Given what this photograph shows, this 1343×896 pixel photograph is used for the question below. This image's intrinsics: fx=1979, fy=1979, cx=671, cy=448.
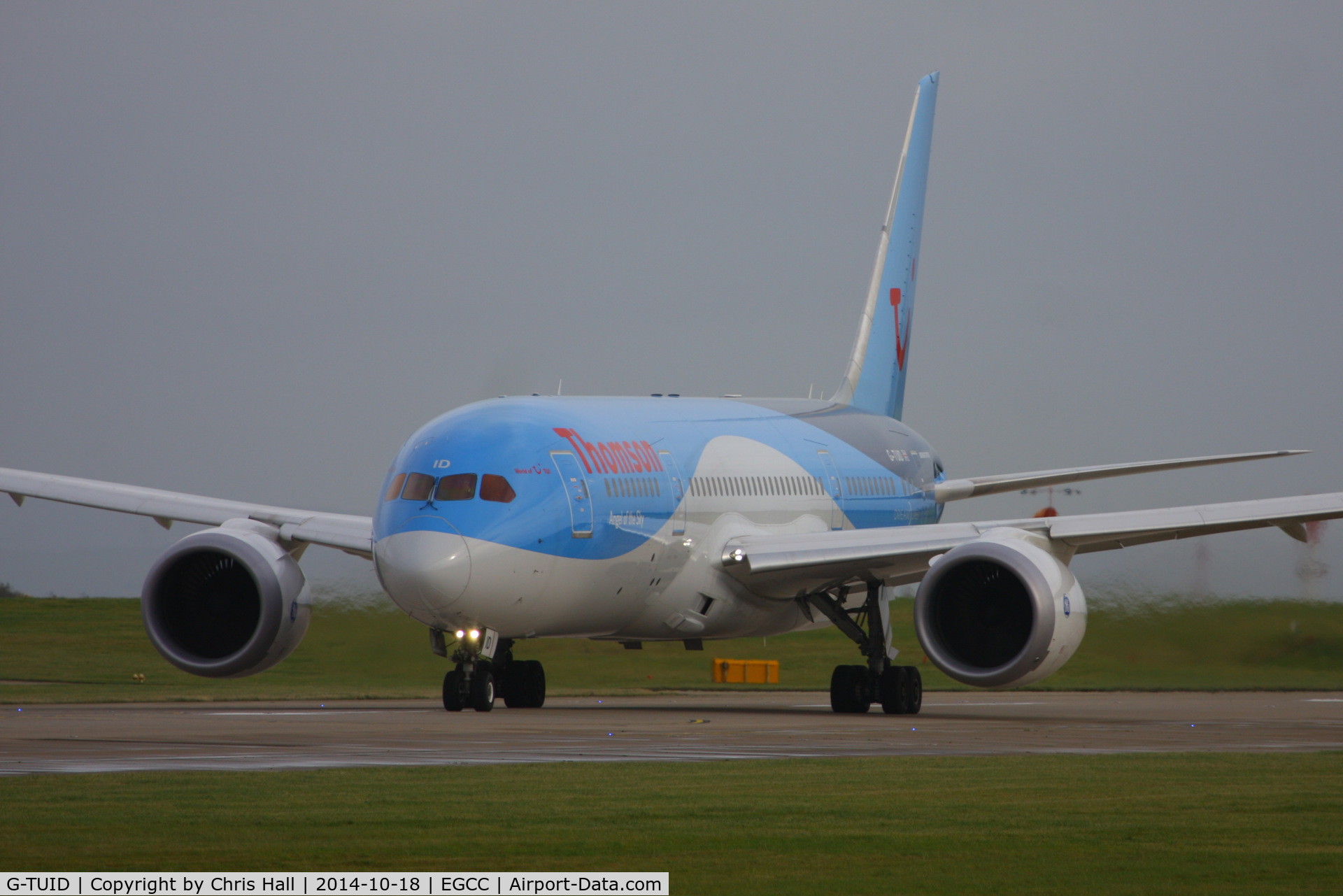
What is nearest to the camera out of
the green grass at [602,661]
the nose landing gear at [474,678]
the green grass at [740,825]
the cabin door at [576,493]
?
the green grass at [740,825]

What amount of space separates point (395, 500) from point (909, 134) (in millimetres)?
16981

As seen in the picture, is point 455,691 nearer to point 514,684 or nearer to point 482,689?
point 482,689

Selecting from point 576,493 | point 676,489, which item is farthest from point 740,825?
point 676,489

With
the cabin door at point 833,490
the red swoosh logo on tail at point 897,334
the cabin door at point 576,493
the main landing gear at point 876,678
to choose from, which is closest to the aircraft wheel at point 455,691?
the cabin door at point 576,493

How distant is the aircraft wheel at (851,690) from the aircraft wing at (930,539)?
4.16 ft

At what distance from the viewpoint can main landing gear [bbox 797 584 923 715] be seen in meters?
25.6

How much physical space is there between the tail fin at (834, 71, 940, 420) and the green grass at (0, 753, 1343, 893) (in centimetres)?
1886

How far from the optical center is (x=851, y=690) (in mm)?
25641

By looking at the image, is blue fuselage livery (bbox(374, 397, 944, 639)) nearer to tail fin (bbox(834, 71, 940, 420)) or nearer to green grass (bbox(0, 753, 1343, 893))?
tail fin (bbox(834, 71, 940, 420))

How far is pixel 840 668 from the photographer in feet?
84.2

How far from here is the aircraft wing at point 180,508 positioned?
1011 inches

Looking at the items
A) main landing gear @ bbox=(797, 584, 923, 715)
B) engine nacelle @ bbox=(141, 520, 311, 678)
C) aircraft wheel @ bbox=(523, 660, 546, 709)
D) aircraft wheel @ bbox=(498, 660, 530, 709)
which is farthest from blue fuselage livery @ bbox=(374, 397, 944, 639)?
engine nacelle @ bbox=(141, 520, 311, 678)

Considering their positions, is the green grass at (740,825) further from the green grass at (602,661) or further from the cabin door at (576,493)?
the green grass at (602,661)

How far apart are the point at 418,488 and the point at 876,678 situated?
721 cm
